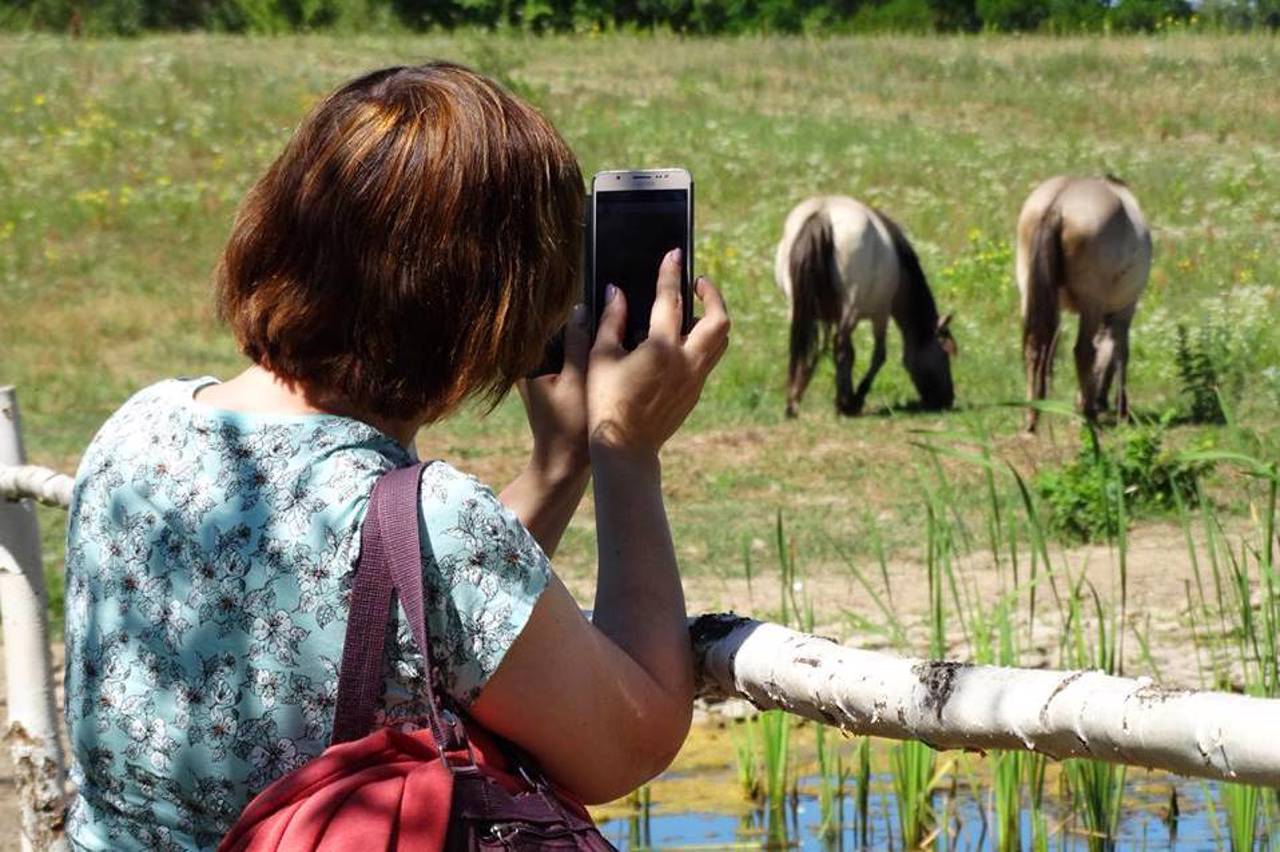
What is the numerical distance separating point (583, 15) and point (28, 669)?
45299 mm

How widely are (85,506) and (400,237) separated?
0.36 m

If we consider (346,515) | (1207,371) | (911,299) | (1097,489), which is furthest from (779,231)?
(346,515)

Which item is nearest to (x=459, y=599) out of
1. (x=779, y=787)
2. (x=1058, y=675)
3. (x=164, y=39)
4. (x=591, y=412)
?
(x=591, y=412)

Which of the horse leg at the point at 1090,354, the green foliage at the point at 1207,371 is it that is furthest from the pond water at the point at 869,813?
the horse leg at the point at 1090,354

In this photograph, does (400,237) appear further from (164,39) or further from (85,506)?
(164,39)

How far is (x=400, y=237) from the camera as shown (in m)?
1.48

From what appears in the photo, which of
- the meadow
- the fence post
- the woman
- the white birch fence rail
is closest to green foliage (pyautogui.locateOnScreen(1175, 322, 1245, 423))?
the meadow

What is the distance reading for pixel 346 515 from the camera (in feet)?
4.75

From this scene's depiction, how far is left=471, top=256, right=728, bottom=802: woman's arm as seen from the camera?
56.8 inches

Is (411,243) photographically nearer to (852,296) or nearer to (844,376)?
(844,376)

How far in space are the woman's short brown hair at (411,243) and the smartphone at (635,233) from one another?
0.62 feet

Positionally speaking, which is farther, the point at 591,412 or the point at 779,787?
the point at 779,787

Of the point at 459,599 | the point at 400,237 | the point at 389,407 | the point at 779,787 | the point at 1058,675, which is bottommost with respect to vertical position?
the point at 779,787

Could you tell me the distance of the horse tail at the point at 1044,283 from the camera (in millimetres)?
12250
